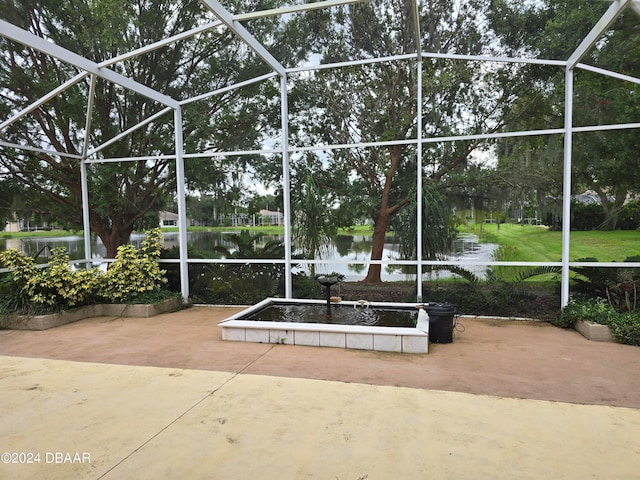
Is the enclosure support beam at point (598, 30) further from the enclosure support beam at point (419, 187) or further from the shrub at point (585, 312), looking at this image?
the shrub at point (585, 312)

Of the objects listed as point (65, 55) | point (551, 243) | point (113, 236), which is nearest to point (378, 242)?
point (551, 243)

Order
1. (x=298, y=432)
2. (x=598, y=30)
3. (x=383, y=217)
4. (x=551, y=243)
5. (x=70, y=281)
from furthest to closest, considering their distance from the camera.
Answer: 1. (x=383, y=217)
2. (x=70, y=281)
3. (x=551, y=243)
4. (x=598, y=30)
5. (x=298, y=432)

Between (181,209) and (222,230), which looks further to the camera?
(222,230)

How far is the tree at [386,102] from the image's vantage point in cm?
591

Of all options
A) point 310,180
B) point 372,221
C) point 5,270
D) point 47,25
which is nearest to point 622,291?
point 372,221

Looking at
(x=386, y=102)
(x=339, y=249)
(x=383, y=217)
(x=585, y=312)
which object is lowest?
(x=585, y=312)

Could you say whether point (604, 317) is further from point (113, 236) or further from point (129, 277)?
point (113, 236)

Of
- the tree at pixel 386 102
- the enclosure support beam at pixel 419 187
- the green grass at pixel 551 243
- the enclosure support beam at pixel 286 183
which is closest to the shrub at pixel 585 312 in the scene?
the green grass at pixel 551 243

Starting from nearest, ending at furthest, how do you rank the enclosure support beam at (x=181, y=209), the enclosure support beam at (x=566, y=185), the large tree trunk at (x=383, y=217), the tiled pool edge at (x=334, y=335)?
the tiled pool edge at (x=334, y=335) → the enclosure support beam at (x=566, y=185) → the large tree trunk at (x=383, y=217) → the enclosure support beam at (x=181, y=209)

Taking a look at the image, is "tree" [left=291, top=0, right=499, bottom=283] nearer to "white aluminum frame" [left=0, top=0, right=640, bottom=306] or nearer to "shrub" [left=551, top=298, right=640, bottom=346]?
"white aluminum frame" [left=0, top=0, right=640, bottom=306]

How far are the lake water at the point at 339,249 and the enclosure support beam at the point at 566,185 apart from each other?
3.01 feet

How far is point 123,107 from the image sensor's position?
738 centimetres

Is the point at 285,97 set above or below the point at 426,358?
above

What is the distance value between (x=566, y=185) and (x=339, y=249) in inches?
132
